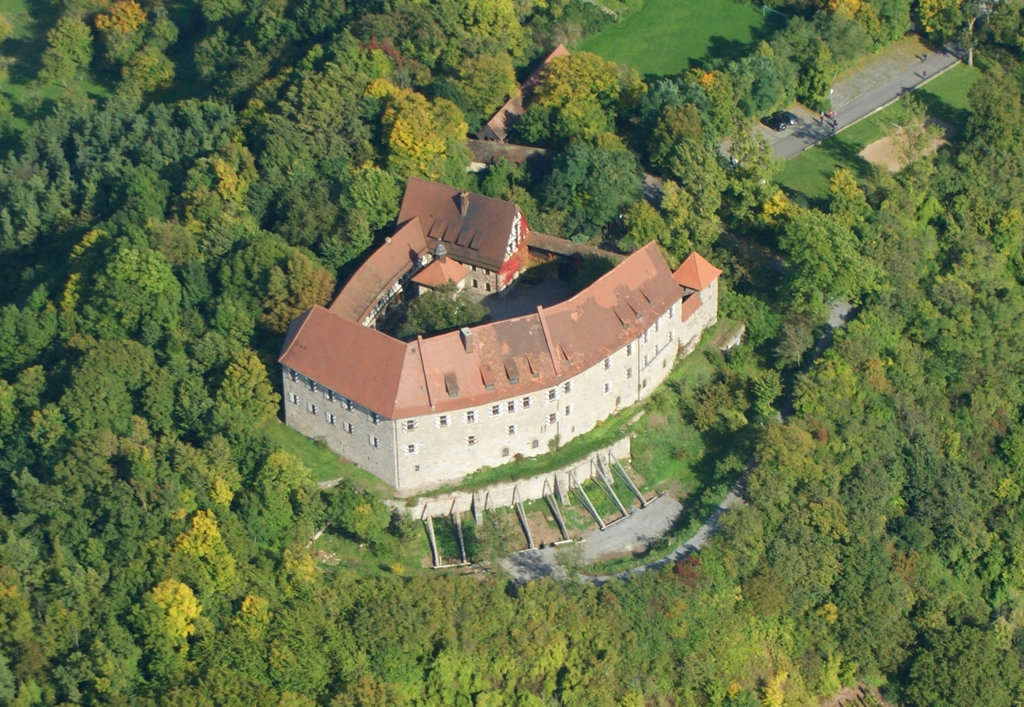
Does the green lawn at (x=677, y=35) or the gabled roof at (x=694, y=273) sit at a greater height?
the gabled roof at (x=694, y=273)

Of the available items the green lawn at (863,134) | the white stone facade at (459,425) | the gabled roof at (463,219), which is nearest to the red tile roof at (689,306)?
the white stone facade at (459,425)

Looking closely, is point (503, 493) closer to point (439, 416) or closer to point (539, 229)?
point (439, 416)

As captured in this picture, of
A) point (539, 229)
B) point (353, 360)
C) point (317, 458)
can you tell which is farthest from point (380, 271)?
point (317, 458)

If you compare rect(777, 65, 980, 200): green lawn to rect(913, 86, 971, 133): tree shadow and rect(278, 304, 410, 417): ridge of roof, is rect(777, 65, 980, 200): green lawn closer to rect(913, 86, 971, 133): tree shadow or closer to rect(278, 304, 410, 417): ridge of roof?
rect(913, 86, 971, 133): tree shadow

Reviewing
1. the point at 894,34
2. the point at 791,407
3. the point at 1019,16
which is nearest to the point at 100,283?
the point at 791,407

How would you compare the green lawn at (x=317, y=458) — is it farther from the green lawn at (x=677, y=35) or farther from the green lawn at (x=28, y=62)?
the green lawn at (x=28, y=62)

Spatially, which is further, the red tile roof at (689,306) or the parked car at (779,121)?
the parked car at (779,121)
